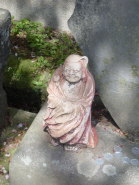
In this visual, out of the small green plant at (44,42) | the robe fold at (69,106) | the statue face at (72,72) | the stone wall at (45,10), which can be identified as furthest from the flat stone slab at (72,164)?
the stone wall at (45,10)

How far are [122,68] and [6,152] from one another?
160 centimetres

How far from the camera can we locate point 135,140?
365 centimetres

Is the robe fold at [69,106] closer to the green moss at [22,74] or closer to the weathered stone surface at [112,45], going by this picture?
the weathered stone surface at [112,45]

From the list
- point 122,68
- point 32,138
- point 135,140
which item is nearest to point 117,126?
point 135,140

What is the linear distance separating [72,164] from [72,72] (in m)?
0.88

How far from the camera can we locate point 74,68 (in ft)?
9.87

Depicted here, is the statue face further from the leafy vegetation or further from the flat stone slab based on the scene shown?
the leafy vegetation

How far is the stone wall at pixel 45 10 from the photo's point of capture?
5586mm

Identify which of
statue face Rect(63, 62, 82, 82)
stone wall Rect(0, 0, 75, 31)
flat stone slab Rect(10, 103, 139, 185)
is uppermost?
stone wall Rect(0, 0, 75, 31)

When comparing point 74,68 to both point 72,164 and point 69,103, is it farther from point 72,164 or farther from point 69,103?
point 72,164

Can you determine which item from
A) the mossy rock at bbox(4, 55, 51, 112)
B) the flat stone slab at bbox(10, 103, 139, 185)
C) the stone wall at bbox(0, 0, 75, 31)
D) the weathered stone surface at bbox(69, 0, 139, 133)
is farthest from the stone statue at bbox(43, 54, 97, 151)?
the stone wall at bbox(0, 0, 75, 31)

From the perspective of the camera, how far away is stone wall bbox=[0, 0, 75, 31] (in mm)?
5586

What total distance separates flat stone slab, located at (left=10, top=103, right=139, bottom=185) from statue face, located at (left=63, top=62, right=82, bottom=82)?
2.42ft

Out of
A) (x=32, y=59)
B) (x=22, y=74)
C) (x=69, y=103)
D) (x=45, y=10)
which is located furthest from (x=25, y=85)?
(x=45, y=10)
